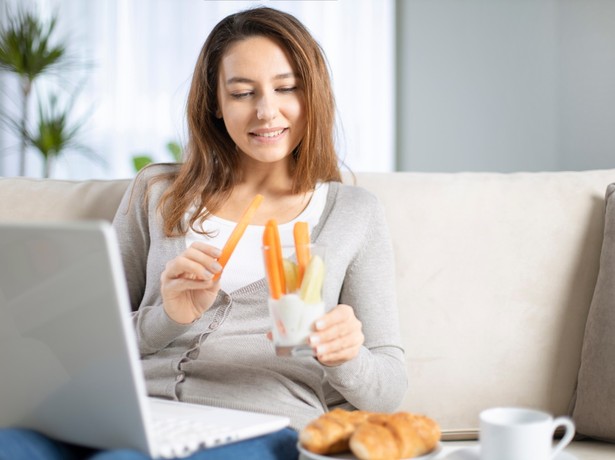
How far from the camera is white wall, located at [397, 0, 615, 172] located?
4160 mm

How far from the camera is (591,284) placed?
67.5 inches

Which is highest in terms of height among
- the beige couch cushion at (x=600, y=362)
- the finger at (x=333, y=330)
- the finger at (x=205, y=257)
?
the finger at (x=205, y=257)

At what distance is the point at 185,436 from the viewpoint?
1.00 meters

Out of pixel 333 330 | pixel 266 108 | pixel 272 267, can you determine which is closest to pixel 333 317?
pixel 333 330

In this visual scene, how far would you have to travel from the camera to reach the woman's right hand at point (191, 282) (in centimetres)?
123

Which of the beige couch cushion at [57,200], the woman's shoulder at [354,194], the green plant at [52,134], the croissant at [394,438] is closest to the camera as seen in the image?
the croissant at [394,438]

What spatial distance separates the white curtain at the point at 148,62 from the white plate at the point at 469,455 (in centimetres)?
385

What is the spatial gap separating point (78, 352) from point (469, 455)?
1.68ft

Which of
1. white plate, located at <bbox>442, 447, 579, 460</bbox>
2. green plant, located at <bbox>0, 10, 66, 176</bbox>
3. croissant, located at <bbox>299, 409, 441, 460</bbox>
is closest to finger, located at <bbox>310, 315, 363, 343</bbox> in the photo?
croissant, located at <bbox>299, 409, 441, 460</bbox>

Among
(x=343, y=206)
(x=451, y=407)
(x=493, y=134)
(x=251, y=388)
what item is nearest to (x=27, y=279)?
(x=251, y=388)

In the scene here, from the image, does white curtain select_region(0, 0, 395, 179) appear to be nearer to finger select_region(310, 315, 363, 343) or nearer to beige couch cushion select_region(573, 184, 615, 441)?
beige couch cushion select_region(573, 184, 615, 441)

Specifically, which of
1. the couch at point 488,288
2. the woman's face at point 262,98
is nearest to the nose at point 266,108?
the woman's face at point 262,98

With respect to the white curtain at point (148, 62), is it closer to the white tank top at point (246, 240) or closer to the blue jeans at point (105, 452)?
the white tank top at point (246, 240)

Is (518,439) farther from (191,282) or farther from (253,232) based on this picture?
(253,232)
